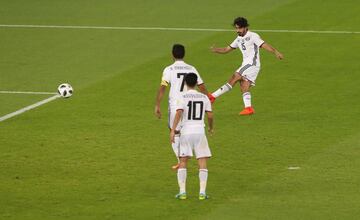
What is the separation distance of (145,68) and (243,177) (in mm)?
10865

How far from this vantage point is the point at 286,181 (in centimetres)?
1995

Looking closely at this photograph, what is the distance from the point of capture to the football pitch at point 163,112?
18.9 meters

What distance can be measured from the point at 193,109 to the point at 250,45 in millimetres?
7732

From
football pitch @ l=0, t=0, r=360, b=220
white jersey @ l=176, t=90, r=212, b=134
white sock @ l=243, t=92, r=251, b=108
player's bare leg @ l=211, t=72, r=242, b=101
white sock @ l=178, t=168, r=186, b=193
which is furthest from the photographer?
player's bare leg @ l=211, t=72, r=242, b=101

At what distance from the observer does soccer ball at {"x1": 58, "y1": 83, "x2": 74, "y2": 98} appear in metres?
26.3

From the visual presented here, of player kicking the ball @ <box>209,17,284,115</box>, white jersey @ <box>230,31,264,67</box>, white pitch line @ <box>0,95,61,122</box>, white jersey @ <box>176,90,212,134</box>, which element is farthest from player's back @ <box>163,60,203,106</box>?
white pitch line @ <box>0,95,61,122</box>

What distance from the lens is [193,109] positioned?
18406 mm

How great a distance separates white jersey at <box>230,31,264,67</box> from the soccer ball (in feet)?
13.6

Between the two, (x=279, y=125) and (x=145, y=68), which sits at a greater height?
(x=145, y=68)

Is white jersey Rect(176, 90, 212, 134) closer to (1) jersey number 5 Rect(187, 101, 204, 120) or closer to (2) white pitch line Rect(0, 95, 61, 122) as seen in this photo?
(1) jersey number 5 Rect(187, 101, 204, 120)

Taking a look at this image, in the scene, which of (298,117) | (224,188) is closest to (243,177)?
(224,188)

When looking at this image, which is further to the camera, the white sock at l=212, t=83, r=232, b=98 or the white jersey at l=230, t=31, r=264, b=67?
the white sock at l=212, t=83, r=232, b=98

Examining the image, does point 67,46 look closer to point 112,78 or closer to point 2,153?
point 112,78

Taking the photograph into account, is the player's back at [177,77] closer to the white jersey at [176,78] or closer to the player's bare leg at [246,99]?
the white jersey at [176,78]
